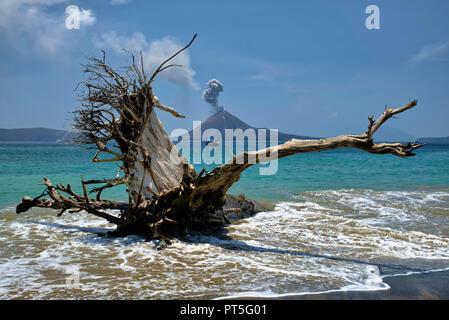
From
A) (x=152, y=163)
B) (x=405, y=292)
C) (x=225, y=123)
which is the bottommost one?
(x=405, y=292)

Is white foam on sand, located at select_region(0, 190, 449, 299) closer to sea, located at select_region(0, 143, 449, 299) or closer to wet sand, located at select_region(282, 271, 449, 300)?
sea, located at select_region(0, 143, 449, 299)

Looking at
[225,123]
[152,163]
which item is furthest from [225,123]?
[152,163]

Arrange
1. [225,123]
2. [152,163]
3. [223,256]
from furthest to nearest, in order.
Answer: [225,123] < [152,163] < [223,256]

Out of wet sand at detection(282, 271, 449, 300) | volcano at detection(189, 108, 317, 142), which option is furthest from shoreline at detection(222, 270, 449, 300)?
volcano at detection(189, 108, 317, 142)

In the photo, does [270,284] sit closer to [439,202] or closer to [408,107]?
[408,107]

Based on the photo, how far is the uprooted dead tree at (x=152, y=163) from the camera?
616 cm

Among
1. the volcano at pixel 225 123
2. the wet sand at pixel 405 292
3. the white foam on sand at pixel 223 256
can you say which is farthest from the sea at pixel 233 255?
the volcano at pixel 225 123

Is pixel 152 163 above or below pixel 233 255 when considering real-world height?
above

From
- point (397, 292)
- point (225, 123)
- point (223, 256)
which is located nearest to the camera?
point (397, 292)

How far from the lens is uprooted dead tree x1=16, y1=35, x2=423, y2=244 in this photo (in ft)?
20.2

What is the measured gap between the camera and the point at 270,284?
418 centimetres

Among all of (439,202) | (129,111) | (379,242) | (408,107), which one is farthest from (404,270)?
(439,202)

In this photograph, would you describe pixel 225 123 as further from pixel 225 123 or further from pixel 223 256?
pixel 223 256

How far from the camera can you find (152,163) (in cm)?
692
